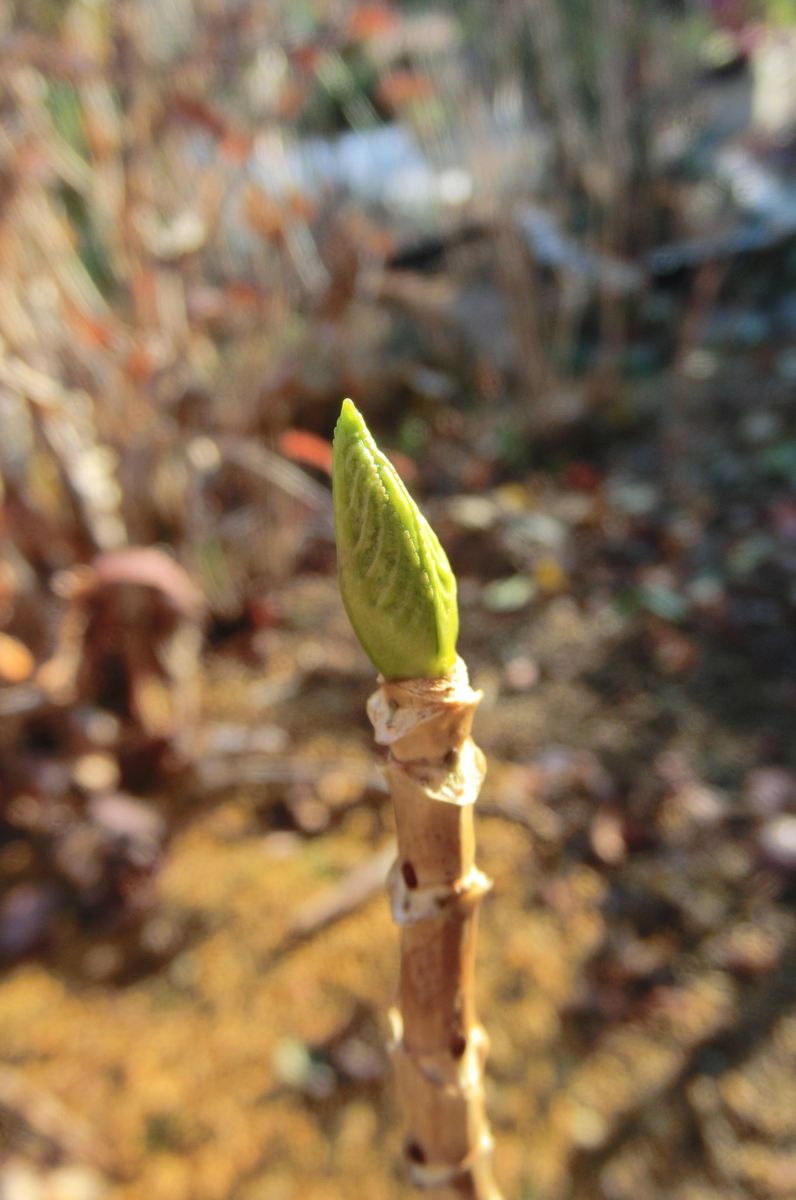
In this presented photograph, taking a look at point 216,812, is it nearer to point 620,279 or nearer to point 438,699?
point 438,699

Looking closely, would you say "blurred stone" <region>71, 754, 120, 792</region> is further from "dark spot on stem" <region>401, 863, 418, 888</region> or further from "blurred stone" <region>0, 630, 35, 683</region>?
"dark spot on stem" <region>401, 863, 418, 888</region>

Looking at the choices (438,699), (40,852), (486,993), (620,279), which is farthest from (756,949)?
(620,279)

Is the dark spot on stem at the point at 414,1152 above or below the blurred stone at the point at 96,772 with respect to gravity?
below

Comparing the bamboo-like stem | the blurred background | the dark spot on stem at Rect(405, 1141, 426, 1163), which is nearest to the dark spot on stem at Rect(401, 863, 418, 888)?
the bamboo-like stem

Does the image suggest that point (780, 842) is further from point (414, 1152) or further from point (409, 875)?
point (409, 875)

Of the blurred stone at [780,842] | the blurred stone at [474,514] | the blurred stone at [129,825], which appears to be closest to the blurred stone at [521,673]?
the blurred stone at [474,514]

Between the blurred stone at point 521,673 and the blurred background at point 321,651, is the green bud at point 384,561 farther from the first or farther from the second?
the blurred stone at point 521,673

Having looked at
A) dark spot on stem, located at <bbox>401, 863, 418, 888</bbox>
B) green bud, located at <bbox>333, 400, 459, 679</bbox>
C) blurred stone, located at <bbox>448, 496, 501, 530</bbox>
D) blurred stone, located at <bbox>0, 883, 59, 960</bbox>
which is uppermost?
blurred stone, located at <bbox>448, 496, 501, 530</bbox>
